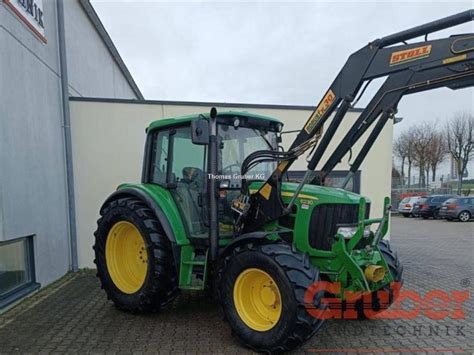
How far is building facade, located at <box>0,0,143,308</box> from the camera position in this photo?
4.57 meters

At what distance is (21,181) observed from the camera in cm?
482

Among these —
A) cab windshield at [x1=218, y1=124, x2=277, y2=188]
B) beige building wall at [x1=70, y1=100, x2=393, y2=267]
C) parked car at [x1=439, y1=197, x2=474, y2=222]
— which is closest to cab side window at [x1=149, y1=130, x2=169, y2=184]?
cab windshield at [x1=218, y1=124, x2=277, y2=188]

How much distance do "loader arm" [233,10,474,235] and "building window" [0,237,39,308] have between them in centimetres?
314

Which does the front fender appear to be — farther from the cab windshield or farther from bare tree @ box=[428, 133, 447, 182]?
bare tree @ box=[428, 133, 447, 182]

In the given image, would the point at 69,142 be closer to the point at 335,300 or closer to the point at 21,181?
the point at 21,181

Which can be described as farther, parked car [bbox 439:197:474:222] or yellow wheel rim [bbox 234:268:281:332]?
parked car [bbox 439:197:474:222]

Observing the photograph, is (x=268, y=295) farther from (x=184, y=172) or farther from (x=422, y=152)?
(x=422, y=152)

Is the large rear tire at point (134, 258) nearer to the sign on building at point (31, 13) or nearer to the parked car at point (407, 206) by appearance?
the sign on building at point (31, 13)

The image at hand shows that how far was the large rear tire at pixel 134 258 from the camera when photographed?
4086 mm

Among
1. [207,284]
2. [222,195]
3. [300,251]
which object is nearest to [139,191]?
[222,195]

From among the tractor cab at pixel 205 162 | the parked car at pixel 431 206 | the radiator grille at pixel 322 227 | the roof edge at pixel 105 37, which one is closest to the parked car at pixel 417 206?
the parked car at pixel 431 206
